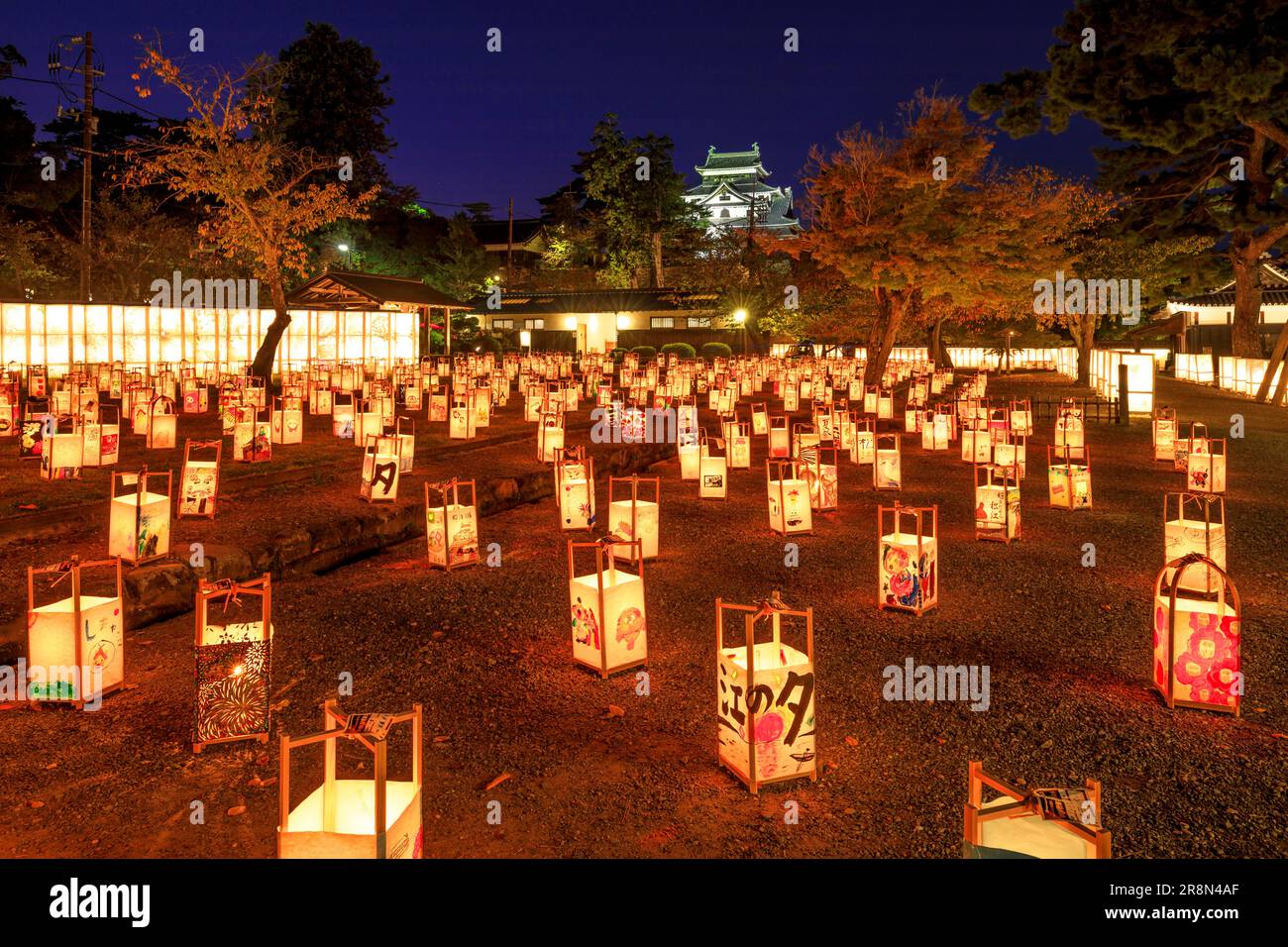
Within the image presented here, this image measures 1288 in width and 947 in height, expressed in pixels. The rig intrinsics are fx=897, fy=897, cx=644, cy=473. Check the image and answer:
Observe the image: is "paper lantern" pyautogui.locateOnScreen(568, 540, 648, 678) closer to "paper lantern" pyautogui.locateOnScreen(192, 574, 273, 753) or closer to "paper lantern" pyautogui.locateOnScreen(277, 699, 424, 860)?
"paper lantern" pyautogui.locateOnScreen(192, 574, 273, 753)

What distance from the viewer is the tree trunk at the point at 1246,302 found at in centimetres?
2959

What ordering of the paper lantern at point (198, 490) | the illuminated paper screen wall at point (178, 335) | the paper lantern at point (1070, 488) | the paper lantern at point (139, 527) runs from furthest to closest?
the illuminated paper screen wall at point (178, 335), the paper lantern at point (1070, 488), the paper lantern at point (198, 490), the paper lantern at point (139, 527)

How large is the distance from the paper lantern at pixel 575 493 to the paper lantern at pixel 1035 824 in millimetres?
6611

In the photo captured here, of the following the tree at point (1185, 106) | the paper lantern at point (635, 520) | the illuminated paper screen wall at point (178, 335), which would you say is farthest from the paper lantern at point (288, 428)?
the tree at point (1185, 106)

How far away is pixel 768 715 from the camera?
3.97 meters

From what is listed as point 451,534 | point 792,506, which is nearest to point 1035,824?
point 451,534

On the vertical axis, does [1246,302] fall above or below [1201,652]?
above

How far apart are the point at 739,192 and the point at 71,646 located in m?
91.1

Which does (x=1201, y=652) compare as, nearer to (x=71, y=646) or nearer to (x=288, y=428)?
(x=71, y=646)

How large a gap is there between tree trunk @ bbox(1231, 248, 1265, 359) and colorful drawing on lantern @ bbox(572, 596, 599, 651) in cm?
3142

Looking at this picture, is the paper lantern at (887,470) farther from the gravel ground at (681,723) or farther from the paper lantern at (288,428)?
the paper lantern at (288,428)

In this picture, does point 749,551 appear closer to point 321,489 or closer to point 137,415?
point 321,489

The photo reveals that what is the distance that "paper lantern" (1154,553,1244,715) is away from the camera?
4691mm
